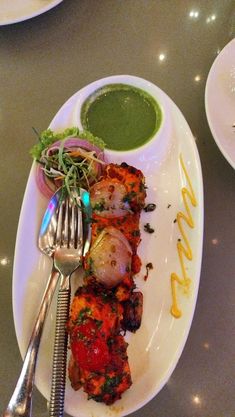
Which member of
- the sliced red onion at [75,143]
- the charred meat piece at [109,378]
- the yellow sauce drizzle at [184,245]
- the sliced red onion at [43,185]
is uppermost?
the sliced red onion at [75,143]

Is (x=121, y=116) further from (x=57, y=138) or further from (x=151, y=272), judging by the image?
(x=151, y=272)

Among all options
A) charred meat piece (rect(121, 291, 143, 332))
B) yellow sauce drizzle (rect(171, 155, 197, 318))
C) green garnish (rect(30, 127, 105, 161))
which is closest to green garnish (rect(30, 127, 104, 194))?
green garnish (rect(30, 127, 105, 161))

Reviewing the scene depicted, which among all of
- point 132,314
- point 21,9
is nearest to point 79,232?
point 132,314

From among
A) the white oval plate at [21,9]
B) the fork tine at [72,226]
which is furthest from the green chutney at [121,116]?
the white oval plate at [21,9]

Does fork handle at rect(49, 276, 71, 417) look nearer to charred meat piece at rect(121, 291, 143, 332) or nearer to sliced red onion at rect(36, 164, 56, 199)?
charred meat piece at rect(121, 291, 143, 332)

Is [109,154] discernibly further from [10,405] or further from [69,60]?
[10,405]

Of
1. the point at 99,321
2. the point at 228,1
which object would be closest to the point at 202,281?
the point at 99,321

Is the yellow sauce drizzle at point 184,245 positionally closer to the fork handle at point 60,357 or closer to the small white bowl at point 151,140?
the small white bowl at point 151,140
